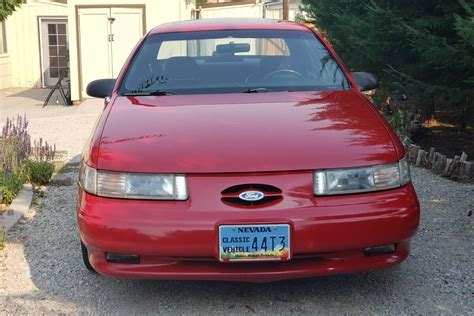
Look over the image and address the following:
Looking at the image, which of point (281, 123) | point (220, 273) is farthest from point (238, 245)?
point (281, 123)

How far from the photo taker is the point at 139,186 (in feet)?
10.5

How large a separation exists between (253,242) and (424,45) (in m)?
3.46

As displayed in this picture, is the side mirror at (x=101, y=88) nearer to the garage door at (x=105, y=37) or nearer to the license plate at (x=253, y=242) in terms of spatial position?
the license plate at (x=253, y=242)

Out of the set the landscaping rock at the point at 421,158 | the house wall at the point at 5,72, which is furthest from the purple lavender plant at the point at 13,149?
the house wall at the point at 5,72

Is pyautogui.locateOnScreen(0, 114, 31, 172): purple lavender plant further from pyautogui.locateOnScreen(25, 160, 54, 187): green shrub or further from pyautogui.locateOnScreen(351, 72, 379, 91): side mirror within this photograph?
pyautogui.locateOnScreen(351, 72, 379, 91): side mirror

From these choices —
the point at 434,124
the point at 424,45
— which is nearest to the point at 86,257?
the point at 424,45

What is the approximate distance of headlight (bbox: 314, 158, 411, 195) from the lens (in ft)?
10.4

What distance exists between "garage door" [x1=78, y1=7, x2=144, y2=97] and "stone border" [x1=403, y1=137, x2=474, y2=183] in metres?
8.34

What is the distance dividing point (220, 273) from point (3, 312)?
1253 mm

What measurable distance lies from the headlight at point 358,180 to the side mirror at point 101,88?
204 centimetres

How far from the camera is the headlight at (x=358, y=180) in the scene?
317cm

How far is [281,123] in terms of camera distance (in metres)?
3.57

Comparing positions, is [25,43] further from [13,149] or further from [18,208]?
[18,208]

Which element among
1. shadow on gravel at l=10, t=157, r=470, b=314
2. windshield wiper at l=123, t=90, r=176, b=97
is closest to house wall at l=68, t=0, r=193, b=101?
windshield wiper at l=123, t=90, r=176, b=97
